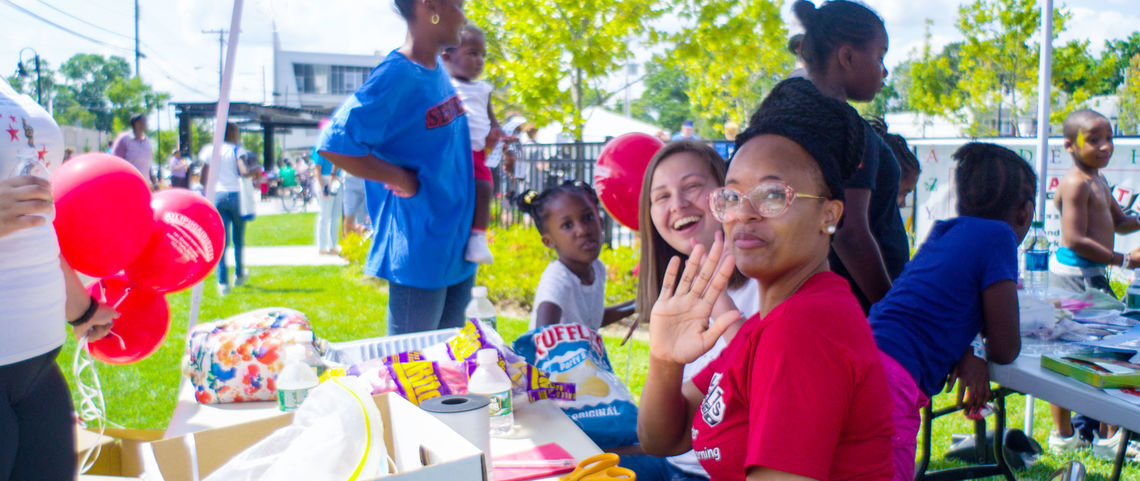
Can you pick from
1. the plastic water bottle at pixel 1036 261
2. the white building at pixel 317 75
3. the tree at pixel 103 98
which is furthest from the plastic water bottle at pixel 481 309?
the white building at pixel 317 75

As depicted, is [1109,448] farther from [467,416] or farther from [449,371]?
[467,416]

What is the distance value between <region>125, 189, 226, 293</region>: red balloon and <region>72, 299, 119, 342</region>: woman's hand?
14cm

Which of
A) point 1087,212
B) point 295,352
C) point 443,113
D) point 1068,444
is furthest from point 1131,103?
point 295,352

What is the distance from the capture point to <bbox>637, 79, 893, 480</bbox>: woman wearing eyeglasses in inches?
44.3

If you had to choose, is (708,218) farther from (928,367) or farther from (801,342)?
(801,342)

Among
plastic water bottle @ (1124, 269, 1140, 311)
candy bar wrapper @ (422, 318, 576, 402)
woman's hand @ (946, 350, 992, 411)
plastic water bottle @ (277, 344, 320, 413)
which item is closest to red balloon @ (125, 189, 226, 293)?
plastic water bottle @ (277, 344, 320, 413)

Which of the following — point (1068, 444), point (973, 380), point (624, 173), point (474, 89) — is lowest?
point (1068, 444)

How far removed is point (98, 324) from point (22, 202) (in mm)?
584

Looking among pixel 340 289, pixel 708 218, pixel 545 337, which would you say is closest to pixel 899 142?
pixel 708 218

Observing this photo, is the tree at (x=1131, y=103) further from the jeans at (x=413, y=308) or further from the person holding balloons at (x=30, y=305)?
the person holding balloons at (x=30, y=305)

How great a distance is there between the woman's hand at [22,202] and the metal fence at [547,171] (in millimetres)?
6629

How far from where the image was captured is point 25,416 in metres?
1.65

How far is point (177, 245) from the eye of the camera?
214 cm

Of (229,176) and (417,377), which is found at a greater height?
(229,176)
